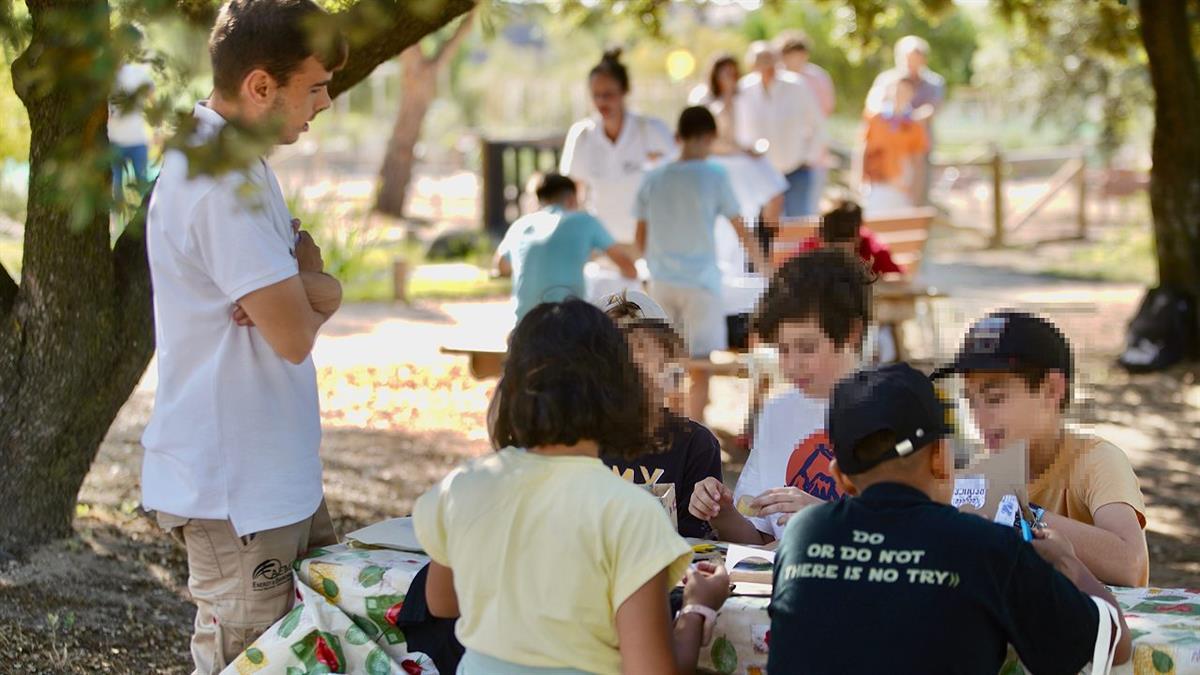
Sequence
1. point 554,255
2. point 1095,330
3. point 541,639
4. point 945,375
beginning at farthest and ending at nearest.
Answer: point 1095,330 < point 554,255 < point 945,375 < point 541,639

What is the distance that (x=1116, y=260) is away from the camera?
50.6 feet

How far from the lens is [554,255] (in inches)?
254

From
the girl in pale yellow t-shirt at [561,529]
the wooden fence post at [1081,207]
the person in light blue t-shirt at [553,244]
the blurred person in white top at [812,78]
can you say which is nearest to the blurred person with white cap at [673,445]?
the girl in pale yellow t-shirt at [561,529]

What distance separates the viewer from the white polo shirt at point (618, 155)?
8.45m

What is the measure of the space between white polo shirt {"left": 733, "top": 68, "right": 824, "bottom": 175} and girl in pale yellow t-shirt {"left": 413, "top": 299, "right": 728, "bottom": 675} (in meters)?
7.87

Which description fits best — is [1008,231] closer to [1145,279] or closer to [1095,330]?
[1145,279]

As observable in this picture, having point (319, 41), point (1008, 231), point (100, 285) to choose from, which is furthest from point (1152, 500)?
point (1008, 231)

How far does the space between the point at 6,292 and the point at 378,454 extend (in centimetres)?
288

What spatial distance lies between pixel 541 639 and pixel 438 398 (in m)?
6.31

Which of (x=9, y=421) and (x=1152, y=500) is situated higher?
(x=9, y=421)

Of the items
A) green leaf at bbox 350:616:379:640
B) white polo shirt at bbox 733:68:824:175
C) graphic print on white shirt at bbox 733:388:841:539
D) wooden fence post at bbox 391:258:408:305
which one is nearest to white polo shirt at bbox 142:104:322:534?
green leaf at bbox 350:616:379:640

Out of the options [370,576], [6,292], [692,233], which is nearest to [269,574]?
[370,576]

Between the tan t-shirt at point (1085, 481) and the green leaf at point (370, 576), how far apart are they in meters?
1.34

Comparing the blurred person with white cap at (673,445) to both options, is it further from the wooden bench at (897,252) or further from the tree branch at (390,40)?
the wooden bench at (897,252)
